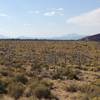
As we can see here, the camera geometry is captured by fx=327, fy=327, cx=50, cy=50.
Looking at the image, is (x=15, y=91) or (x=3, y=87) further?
(x=3, y=87)

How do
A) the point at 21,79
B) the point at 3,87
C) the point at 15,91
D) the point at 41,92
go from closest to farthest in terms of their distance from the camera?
the point at 15,91 < the point at 41,92 < the point at 3,87 < the point at 21,79

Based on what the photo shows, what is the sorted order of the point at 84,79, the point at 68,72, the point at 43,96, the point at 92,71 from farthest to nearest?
the point at 92,71
the point at 68,72
the point at 84,79
the point at 43,96

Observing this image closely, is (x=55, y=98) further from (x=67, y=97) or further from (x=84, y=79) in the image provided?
(x=84, y=79)

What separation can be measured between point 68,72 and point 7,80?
322 inches

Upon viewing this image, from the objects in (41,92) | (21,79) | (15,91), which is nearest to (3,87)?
(15,91)

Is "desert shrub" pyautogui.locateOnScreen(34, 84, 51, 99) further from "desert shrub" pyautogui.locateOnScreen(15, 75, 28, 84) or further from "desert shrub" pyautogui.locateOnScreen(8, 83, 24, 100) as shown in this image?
"desert shrub" pyautogui.locateOnScreen(15, 75, 28, 84)

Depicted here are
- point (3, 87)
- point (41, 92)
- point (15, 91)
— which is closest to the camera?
point (15, 91)

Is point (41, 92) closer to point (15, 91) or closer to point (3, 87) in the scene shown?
point (15, 91)

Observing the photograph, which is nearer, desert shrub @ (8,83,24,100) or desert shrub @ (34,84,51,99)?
desert shrub @ (8,83,24,100)

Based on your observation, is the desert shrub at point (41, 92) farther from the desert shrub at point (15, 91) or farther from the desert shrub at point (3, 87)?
the desert shrub at point (3, 87)

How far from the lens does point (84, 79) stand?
81.9ft

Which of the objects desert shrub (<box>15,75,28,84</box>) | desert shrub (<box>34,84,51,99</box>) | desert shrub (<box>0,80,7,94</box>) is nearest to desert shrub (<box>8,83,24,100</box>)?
desert shrub (<box>0,80,7,94</box>)

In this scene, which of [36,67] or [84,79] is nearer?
[84,79]

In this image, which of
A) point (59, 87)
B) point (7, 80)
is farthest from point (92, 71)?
point (7, 80)
